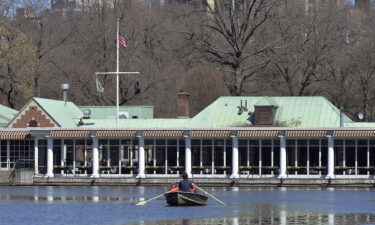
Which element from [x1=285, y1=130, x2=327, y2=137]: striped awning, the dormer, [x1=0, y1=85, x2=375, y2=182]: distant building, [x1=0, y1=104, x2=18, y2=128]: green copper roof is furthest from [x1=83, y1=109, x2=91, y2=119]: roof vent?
[x1=285, y1=130, x2=327, y2=137]: striped awning

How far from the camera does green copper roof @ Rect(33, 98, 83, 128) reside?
279 feet

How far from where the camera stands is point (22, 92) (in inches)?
4087

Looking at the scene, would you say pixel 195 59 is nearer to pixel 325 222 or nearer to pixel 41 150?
pixel 41 150

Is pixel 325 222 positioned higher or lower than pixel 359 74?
lower

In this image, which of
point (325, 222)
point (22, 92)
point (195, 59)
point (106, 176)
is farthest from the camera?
point (195, 59)

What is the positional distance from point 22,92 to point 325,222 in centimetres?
5583

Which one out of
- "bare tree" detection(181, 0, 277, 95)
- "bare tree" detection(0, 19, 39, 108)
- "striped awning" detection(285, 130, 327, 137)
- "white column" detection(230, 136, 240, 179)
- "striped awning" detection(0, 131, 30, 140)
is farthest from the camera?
"bare tree" detection(181, 0, 277, 95)

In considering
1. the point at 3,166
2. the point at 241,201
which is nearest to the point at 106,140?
the point at 3,166

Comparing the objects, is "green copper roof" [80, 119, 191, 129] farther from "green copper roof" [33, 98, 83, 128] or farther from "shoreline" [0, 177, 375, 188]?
"shoreline" [0, 177, 375, 188]

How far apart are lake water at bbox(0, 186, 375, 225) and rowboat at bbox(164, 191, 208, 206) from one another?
473 mm

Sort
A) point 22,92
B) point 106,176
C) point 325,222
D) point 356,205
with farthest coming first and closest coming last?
point 22,92
point 106,176
point 356,205
point 325,222

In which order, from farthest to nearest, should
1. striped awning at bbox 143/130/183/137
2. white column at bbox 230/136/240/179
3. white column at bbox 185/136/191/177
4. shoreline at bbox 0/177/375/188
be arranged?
white column at bbox 185/136/191/177, striped awning at bbox 143/130/183/137, white column at bbox 230/136/240/179, shoreline at bbox 0/177/375/188

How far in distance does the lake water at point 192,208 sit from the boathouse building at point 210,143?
4.27 metres

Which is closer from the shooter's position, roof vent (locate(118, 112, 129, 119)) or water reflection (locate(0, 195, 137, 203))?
water reflection (locate(0, 195, 137, 203))
